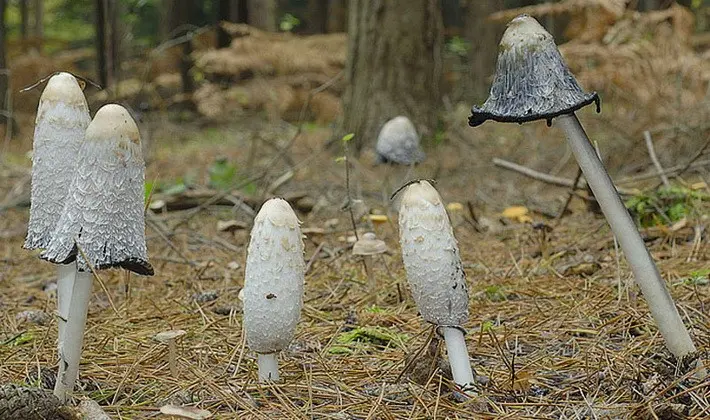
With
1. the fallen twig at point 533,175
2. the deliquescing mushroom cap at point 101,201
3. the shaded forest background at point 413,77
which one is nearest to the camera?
the deliquescing mushroom cap at point 101,201

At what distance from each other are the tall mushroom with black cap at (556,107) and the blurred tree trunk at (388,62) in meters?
5.09

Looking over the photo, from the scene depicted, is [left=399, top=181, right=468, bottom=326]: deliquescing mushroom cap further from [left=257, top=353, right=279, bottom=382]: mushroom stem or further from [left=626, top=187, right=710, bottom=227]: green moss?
[left=626, top=187, right=710, bottom=227]: green moss

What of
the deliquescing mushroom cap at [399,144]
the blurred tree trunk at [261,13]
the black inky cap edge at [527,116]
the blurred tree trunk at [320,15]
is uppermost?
the black inky cap edge at [527,116]

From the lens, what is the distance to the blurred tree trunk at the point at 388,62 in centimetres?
731

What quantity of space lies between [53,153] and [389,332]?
57.5 inches

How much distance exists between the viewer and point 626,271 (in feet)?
12.3

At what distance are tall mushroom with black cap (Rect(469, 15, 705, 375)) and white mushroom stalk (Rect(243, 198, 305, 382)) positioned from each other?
0.68 meters

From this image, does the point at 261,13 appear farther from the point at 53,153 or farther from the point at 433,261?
the point at 433,261

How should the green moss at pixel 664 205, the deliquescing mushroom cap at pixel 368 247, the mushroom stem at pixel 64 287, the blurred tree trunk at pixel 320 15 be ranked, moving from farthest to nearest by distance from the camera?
the blurred tree trunk at pixel 320 15
the green moss at pixel 664 205
the deliquescing mushroom cap at pixel 368 247
the mushroom stem at pixel 64 287

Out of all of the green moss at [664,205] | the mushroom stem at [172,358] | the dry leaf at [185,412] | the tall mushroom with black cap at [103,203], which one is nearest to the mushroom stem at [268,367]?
the mushroom stem at [172,358]

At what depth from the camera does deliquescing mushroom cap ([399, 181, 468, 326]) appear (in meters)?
2.34

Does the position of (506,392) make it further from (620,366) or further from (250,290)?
(250,290)

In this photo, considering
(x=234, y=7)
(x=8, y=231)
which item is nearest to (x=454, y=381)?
(x=8, y=231)

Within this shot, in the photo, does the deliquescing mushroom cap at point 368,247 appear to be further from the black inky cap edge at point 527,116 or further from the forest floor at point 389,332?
the black inky cap edge at point 527,116
